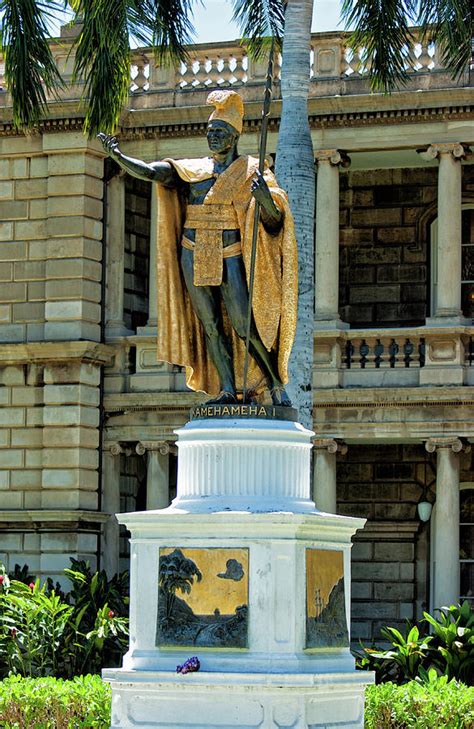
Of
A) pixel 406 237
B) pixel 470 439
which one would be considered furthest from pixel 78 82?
pixel 470 439

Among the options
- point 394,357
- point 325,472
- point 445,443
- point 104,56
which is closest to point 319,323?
point 394,357

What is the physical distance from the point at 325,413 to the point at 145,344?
10.3ft

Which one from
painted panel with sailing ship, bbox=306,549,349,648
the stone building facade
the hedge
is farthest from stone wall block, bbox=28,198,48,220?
painted panel with sailing ship, bbox=306,549,349,648

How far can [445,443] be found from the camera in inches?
1156

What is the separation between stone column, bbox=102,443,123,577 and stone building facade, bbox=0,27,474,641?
0.03m

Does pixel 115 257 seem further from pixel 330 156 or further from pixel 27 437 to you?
pixel 330 156

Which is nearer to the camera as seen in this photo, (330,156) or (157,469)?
(330,156)

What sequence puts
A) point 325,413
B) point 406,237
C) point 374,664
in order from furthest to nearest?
1. point 406,237
2. point 325,413
3. point 374,664

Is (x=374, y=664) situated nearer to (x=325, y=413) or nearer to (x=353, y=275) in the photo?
(x=325, y=413)

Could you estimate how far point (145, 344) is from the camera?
3112 centimetres

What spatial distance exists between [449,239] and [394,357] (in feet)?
6.38

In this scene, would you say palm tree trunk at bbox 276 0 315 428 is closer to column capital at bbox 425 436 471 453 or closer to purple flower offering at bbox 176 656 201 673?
column capital at bbox 425 436 471 453

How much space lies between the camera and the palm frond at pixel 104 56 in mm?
23953

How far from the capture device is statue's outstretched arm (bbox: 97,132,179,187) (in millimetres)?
12992
